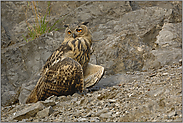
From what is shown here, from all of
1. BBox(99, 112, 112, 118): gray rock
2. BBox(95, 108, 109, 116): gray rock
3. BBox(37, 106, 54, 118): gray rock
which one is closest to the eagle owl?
BBox(37, 106, 54, 118): gray rock

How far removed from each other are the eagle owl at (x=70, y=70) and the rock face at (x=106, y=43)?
0.30m

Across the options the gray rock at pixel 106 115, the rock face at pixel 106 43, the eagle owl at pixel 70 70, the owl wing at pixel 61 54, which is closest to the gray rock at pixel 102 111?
the gray rock at pixel 106 115

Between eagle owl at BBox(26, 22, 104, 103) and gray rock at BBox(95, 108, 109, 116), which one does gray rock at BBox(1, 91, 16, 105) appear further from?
gray rock at BBox(95, 108, 109, 116)

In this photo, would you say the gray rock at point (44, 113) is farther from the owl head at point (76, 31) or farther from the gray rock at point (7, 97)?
the gray rock at point (7, 97)

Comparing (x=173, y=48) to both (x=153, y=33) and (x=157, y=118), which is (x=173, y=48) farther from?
(x=157, y=118)

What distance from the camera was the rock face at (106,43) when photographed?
5.15m

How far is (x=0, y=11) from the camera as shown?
27.3 ft

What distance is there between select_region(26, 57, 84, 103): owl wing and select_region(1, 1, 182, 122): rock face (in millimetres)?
296

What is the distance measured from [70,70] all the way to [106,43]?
2964mm

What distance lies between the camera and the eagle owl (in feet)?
13.2

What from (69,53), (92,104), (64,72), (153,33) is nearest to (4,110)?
(64,72)

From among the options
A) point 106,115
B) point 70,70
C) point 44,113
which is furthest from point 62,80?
point 106,115

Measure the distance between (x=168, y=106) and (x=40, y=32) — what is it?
233 inches

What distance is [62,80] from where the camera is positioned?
411 cm
